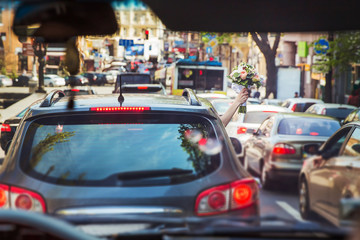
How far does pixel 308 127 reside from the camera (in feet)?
32.0

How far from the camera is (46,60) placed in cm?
501

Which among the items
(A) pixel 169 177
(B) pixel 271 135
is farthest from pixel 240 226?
(B) pixel 271 135

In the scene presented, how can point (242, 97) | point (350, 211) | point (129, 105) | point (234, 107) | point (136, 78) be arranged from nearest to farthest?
1. point (350, 211)
2. point (129, 105)
3. point (234, 107)
4. point (242, 97)
5. point (136, 78)

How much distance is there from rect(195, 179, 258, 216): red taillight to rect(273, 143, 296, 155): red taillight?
4.64m

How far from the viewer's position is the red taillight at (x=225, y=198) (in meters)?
4.12

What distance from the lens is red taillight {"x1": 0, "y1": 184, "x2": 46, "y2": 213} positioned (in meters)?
4.05

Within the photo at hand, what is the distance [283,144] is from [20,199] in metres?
5.33

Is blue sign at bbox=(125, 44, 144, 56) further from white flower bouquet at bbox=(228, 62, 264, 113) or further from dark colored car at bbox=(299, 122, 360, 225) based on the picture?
dark colored car at bbox=(299, 122, 360, 225)

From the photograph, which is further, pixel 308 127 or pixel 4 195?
pixel 308 127

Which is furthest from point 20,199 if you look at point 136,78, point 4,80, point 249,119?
point 136,78

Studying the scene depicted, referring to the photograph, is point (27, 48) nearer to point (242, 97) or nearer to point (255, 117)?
point (242, 97)

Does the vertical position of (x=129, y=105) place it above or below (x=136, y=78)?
above

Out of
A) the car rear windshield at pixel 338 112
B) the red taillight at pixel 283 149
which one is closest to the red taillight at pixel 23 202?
the red taillight at pixel 283 149

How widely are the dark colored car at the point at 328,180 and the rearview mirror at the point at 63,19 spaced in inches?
54.3
